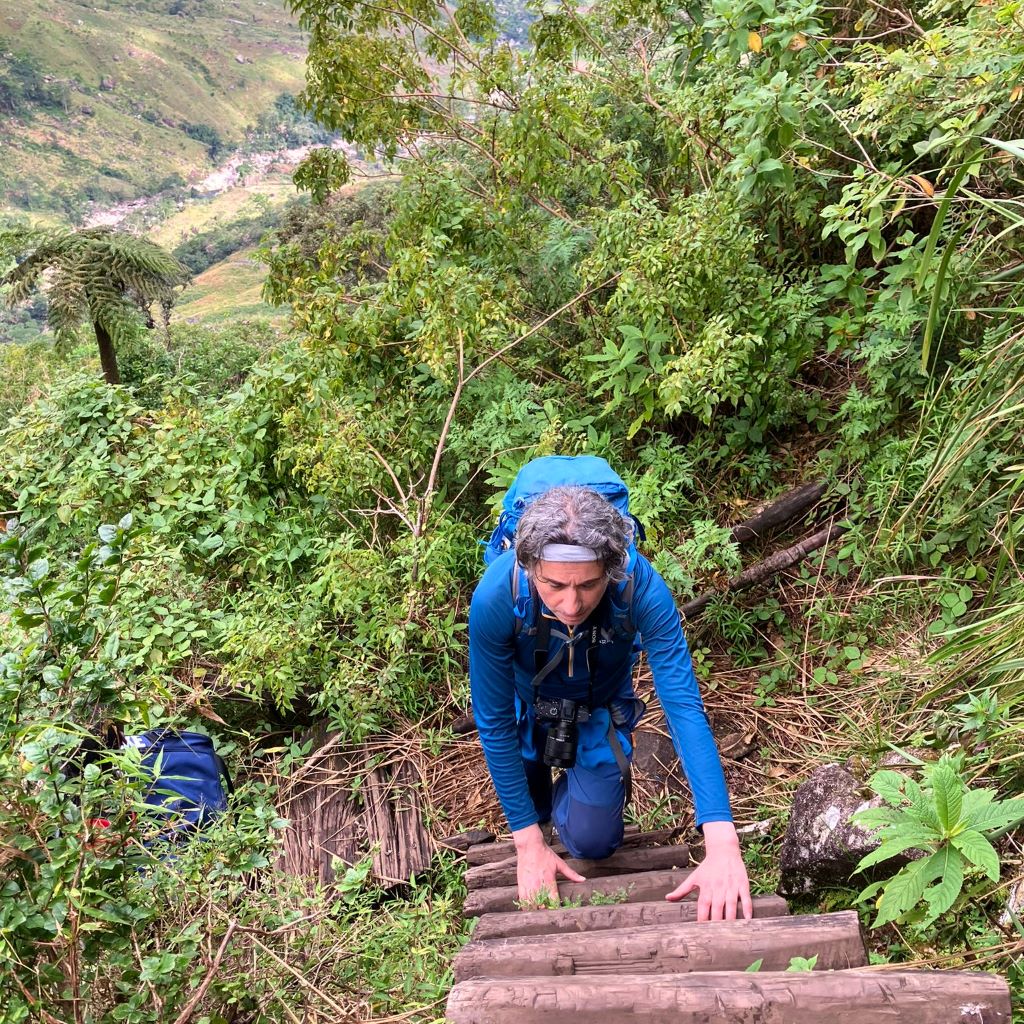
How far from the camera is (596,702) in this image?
2.62 meters

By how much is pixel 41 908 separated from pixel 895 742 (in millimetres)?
2696

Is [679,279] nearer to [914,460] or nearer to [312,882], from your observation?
[914,460]

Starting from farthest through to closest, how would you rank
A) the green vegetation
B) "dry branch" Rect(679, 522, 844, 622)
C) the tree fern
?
the tree fern, "dry branch" Rect(679, 522, 844, 622), the green vegetation

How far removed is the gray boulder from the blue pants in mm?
580

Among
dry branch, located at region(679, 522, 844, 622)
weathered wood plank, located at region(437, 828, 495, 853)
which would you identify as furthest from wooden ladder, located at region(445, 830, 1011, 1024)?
dry branch, located at region(679, 522, 844, 622)

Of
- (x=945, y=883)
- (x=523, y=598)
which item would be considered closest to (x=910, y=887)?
(x=945, y=883)

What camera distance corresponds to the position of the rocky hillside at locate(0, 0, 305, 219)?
46.6 m

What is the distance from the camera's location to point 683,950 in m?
1.60

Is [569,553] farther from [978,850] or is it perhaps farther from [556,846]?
[556,846]

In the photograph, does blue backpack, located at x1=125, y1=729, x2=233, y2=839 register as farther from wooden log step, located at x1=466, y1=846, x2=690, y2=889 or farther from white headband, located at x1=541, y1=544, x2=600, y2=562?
white headband, located at x1=541, y1=544, x2=600, y2=562

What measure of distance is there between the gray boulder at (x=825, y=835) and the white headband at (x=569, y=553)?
4.07 feet

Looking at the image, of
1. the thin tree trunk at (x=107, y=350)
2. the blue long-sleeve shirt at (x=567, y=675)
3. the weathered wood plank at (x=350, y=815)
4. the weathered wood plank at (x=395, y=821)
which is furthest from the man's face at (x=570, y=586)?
the thin tree trunk at (x=107, y=350)

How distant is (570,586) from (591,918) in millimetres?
876

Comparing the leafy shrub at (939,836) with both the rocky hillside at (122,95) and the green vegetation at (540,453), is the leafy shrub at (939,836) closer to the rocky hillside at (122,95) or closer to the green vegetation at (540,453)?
the green vegetation at (540,453)
